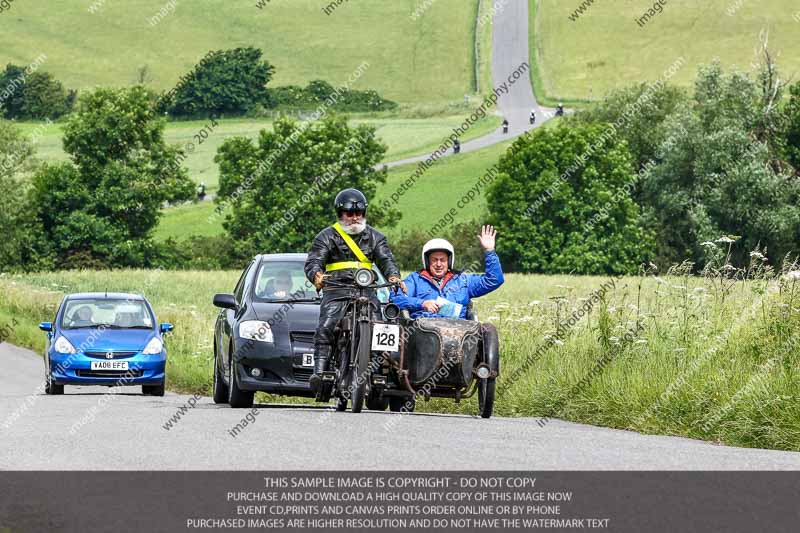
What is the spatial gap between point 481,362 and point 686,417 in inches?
78.9

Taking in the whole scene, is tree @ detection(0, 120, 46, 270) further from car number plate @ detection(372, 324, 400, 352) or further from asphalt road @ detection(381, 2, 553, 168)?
car number plate @ detection(372, 324, 400, 352)

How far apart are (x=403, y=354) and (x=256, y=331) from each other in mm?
2383

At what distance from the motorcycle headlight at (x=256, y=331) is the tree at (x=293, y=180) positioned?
236 ft

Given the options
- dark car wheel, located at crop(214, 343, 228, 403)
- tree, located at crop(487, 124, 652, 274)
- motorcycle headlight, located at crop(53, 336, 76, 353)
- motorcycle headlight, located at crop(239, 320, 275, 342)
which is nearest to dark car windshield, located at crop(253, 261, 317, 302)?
motorcycle headlight, located at crop(239, 320, 275, 342)

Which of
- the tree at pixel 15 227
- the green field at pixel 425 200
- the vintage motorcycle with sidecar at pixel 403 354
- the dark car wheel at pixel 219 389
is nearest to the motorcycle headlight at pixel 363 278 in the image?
the vintage motorcycle with sidecar at pixel 403 354

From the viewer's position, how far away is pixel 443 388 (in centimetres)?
1387

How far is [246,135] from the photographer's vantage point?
120062 millimetres

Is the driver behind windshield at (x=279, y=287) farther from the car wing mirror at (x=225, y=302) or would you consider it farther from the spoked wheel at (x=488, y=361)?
the spoked wheel at (x=488, y=361)

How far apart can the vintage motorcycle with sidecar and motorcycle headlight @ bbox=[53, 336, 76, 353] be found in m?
8.26

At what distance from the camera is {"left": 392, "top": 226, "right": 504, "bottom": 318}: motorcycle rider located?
46.5 ft
